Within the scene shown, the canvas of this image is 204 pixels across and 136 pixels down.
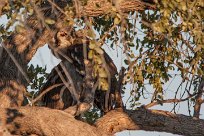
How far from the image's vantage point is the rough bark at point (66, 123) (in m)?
6.22

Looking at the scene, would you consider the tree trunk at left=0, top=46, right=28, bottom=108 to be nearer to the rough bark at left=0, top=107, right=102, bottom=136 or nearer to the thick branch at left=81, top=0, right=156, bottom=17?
the rough bark at left=0, top=107, right=102, bottom=136

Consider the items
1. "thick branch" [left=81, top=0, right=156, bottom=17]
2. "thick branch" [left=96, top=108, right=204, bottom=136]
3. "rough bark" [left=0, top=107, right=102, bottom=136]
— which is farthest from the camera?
"thick branch" [left=96, top=108, right=204, bottom=136]

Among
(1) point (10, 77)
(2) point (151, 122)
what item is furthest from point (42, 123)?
(2) point (151, 122)

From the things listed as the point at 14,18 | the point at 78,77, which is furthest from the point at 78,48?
the point at 14,18

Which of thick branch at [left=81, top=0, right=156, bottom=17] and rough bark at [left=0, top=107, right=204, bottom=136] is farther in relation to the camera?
thick branch at [left=81, top=0, right=156, bottom=17]

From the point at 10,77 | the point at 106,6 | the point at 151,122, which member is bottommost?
the point at 151,122

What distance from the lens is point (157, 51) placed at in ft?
28.2

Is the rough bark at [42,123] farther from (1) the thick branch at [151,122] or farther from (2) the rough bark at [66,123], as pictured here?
(1) the thick branch at [151,122]

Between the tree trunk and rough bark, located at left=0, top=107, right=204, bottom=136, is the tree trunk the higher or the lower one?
the higher one

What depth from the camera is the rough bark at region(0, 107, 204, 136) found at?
6223 millimetres

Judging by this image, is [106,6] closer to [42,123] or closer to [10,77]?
[10,77]

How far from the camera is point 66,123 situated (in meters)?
6.23

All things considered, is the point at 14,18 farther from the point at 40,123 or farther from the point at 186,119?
the point at 186,119

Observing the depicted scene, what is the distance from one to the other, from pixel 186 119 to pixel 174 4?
2.44 meters
